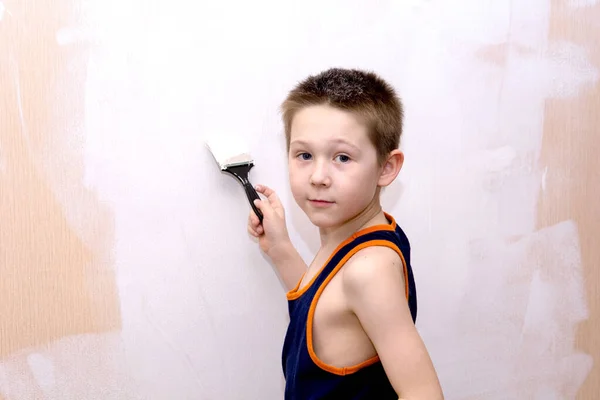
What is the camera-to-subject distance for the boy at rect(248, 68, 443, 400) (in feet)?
2.80

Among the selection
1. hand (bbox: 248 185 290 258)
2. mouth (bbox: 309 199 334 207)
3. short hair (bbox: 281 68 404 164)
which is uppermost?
short hair (bbox: 281 68 404 164)

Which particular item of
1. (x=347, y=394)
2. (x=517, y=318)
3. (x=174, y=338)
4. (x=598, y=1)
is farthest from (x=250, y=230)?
(x=598, y=1)

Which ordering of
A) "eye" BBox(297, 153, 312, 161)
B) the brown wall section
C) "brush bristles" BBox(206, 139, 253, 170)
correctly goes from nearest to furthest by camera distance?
"eye" BBox(297, 153, 312, 161), "brush bristles" BBox(206, 139, 253, 170), the brown wall section

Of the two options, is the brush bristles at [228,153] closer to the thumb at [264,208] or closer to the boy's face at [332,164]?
the thumb at [264,208]

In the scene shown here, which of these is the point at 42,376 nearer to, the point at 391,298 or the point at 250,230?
the point at 250,230

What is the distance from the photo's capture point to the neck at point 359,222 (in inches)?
36.8

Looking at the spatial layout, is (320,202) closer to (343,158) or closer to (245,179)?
(343,158)

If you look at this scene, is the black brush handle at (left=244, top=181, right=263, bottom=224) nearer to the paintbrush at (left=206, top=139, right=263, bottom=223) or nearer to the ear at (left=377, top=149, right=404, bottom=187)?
the paintbrush at (left=206, top=139, right=263, bottom=223)

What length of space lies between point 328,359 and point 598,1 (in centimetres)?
79

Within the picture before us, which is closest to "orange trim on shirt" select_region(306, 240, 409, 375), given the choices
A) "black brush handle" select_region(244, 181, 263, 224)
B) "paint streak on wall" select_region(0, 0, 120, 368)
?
"black brush handle" select_region(244, 181, 263, 224)

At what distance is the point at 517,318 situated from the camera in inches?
49.5

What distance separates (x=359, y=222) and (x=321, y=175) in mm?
98

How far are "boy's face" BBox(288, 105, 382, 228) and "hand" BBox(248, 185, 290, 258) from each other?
0.16 meters

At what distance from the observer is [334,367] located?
88cm
